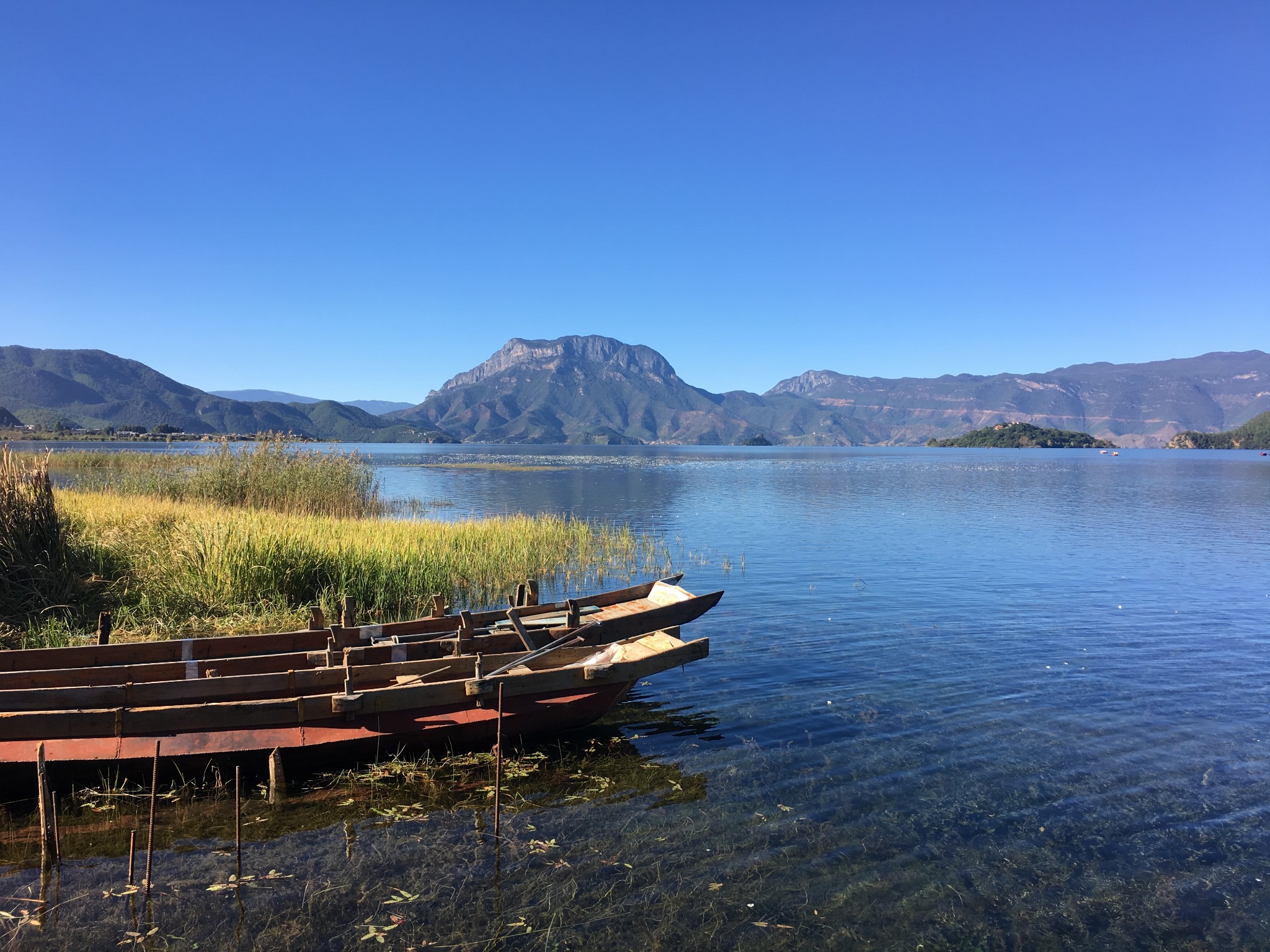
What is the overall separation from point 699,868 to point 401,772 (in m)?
3.80

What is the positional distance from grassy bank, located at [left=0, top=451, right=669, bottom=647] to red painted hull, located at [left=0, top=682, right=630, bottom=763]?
551 centimetres

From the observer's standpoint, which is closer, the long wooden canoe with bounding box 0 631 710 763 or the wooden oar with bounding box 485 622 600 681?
the long wooden canoe with bounding box 0 631 710 763

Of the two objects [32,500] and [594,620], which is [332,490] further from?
[594,620]

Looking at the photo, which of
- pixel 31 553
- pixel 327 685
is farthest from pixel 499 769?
pixel 31 553

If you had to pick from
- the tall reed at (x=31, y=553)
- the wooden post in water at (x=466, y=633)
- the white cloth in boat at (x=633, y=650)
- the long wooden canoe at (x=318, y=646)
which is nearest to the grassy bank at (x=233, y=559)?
the tall reed at (x=31, y=553)

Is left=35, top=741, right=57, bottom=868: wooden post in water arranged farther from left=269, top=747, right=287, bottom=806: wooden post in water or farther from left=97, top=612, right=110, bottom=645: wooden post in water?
left=97, top=612, right=110, bottom=645: wooden post in water

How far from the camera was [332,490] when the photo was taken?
26391mm

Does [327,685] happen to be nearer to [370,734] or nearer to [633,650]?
[370,734]

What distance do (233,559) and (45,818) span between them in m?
9.19

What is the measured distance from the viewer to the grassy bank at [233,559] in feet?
44.0

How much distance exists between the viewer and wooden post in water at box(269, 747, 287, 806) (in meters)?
7.98

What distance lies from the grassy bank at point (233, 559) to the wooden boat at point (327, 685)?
13.3 feet

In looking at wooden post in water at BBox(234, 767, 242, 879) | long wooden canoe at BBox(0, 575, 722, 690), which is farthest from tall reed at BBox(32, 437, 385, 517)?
wooden post in water at BBox(234, 767, 242, 879)

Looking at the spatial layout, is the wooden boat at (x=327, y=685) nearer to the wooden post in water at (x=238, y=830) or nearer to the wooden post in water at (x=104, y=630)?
the wooden post in water at (x=104, y=630)
